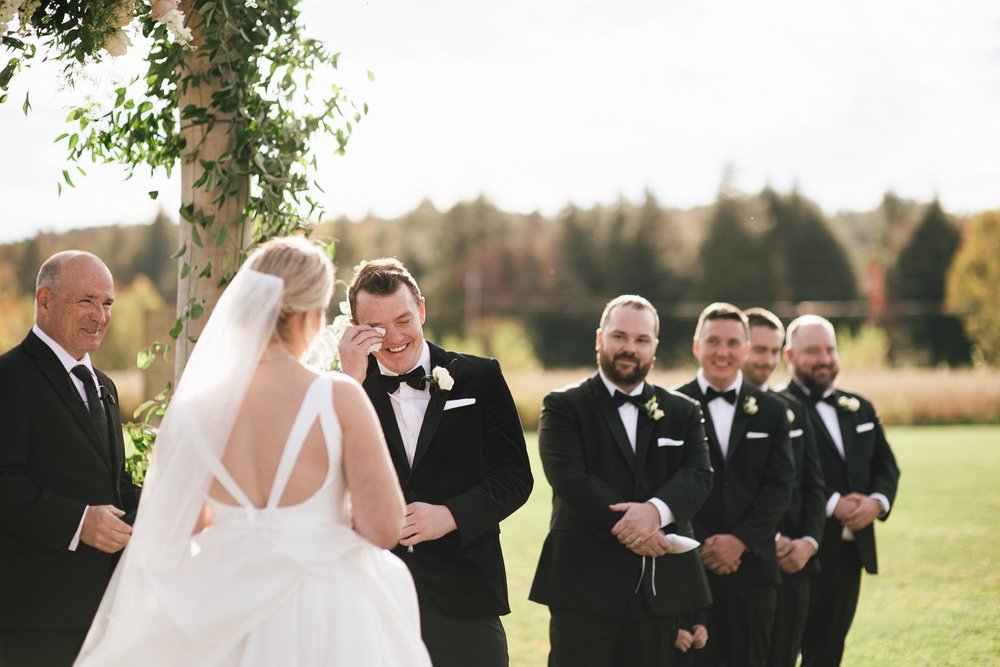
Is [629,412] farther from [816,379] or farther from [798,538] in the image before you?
[816,379]

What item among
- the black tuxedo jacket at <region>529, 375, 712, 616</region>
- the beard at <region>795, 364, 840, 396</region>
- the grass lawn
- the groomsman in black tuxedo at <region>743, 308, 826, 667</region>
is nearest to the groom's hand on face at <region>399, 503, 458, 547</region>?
the black tuxedo jacket at <region>529, 375, 712, 616</region>

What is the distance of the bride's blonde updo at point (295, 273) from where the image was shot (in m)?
2.99

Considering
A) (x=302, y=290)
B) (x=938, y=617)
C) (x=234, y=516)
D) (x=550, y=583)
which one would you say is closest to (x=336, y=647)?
(x=234, y=516)

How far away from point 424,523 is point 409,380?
1.92ft

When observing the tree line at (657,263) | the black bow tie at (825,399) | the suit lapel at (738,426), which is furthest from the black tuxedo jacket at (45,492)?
the tree line at (657,263)

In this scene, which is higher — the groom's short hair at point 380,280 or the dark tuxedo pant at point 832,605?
the groom's short hair at point 380,280

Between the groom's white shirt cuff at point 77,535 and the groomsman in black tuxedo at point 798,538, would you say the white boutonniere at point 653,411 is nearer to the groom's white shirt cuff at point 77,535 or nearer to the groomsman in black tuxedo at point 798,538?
the groomsman in black tuxedo at point 798,538

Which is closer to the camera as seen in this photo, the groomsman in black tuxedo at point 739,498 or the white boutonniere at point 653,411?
the white boutonniere at point 653,411

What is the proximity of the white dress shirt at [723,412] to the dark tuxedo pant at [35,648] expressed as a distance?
10.9ft

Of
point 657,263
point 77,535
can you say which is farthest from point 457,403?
point 657,263

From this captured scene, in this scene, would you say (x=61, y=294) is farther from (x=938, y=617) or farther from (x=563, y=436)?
(x=938, y=617)

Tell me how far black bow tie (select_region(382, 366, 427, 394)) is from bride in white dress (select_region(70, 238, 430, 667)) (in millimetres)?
1083

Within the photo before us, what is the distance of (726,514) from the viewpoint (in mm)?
5453

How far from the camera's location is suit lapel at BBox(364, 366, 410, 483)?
13.3 ft
